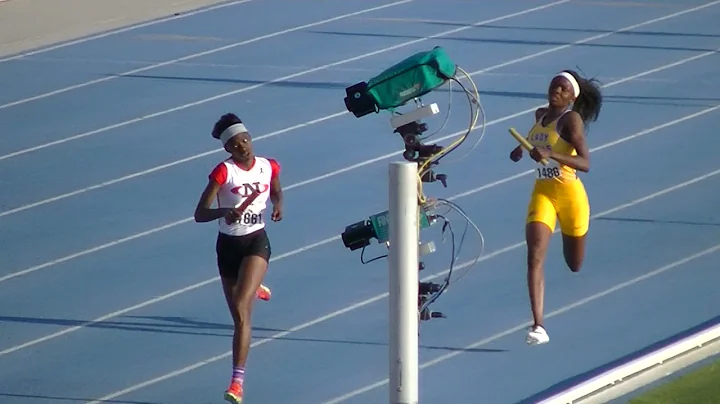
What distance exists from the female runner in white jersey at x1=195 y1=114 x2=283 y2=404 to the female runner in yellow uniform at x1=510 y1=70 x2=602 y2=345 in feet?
5.26

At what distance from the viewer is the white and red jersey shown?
8.54m

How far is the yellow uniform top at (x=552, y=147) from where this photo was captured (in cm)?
871

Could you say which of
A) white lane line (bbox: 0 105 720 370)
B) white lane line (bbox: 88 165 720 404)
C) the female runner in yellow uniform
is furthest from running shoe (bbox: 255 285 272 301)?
the female runner in yellow uniform

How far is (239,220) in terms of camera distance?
8.52 meters

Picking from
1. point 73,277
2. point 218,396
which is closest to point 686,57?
point 73,277

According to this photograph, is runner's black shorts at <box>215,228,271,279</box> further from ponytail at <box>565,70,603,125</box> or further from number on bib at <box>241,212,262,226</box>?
ponytail at <box>565,70,603,125</box>

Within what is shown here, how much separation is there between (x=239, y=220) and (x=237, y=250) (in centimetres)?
18

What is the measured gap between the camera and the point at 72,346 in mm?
9680

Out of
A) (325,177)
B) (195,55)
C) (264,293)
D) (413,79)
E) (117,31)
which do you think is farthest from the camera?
(117,31)

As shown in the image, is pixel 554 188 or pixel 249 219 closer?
pixel 249 219

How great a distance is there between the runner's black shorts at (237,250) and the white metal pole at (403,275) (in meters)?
3.22

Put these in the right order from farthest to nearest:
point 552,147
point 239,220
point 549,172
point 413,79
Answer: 1. point 549,172
2. point 552,147
3. point 239,220
4. point 413,79

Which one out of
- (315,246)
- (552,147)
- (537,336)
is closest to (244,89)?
(315,246)

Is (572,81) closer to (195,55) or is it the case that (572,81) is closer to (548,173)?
(548,173)
